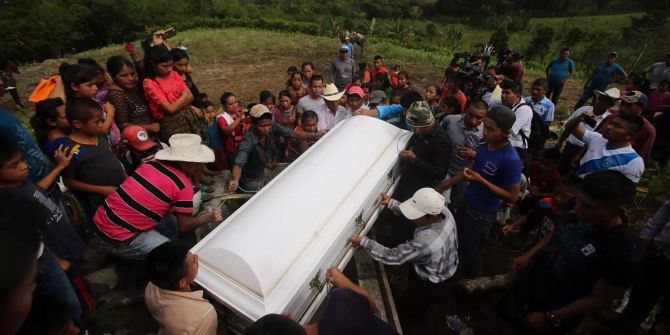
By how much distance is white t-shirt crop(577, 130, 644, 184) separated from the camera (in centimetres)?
288

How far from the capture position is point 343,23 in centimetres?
2605

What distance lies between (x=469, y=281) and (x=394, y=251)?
119 cm

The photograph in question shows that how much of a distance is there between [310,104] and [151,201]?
9.24 ft

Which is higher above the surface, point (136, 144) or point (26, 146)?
point (26, 146)

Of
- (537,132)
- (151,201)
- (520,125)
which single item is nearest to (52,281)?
(151,201)

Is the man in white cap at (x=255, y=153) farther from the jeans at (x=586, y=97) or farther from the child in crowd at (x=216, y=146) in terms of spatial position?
the jeans at (x=586, y=97)

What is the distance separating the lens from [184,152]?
92.4 inches

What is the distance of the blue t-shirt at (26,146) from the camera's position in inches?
90.9

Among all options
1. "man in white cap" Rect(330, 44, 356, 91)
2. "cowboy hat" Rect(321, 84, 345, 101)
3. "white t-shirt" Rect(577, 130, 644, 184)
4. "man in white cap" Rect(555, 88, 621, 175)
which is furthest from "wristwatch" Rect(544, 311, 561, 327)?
"man in white cap" Rect(330, 44, 356, 91)

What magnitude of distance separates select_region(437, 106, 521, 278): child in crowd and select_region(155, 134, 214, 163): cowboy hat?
2.26 m

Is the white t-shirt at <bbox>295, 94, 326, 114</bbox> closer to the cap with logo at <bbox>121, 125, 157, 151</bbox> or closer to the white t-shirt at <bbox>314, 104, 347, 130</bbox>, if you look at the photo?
the white t-shirt at <bbox>314, 104, 347, 130</bbox>

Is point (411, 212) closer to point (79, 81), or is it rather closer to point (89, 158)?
point (89, 158)

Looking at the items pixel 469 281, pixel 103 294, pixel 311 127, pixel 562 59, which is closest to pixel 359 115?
pixel 311 127

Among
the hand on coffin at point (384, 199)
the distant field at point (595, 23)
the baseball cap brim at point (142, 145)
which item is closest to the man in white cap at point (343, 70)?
the hand on coffin at point (384, 199)
